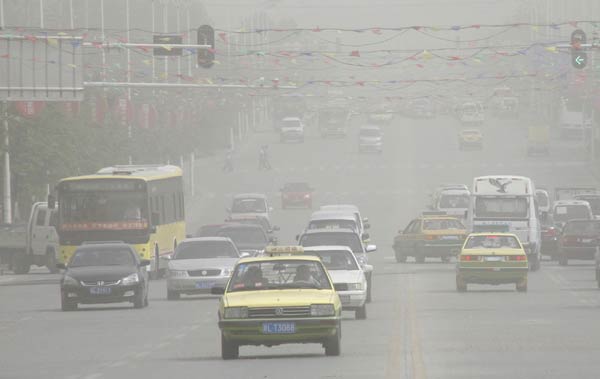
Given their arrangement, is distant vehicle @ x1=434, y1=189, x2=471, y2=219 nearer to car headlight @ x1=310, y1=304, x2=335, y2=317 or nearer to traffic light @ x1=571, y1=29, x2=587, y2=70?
traffic light @ x1=571, y1=29, x2=587, y2=70

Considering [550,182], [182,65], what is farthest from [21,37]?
[182,65]

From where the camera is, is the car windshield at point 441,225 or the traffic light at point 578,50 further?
the car windshield at point 441,225

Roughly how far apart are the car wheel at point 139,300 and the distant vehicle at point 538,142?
9228 cm

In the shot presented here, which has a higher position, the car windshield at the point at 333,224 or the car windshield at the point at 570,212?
the car windshield at the point at 333,224

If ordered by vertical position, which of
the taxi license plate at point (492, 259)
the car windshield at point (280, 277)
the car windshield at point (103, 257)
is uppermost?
the car windshield at point (280, 277)

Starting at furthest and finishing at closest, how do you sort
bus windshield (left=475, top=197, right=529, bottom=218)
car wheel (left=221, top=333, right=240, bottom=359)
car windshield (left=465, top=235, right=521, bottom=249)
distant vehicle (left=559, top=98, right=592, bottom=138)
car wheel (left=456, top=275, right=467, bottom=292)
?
distant vehicle (left=559, top=98, right=592, bottom=138), bus windshield (left=475, top=197, right=529, bottom=218), car windshield (left=465, top=235, right=521, bottom=249), car wheel (left=456, top=275, right=467, bottom=292), car wheel (left=221, top=333, right=240, bottom=359)

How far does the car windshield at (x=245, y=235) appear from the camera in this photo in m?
53.1

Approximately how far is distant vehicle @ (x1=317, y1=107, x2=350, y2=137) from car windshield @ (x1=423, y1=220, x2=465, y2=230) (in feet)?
304

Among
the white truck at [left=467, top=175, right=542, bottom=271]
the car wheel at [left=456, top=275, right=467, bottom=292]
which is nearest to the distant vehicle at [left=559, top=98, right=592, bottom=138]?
the white truck at [left=467, top=175, right=542, bottom=271]

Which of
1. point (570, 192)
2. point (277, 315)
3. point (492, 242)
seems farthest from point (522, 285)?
point (570, 192)

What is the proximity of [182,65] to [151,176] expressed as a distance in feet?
285

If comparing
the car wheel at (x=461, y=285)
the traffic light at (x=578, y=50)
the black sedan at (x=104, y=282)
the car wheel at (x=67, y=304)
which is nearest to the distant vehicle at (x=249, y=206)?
the traffic light at (x=578, y=50)

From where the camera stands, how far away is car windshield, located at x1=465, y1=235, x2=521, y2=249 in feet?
142

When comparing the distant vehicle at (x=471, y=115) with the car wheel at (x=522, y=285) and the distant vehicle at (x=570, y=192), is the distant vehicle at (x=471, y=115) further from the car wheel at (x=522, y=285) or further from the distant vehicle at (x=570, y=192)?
the car wheel at (x=522, y=285)
